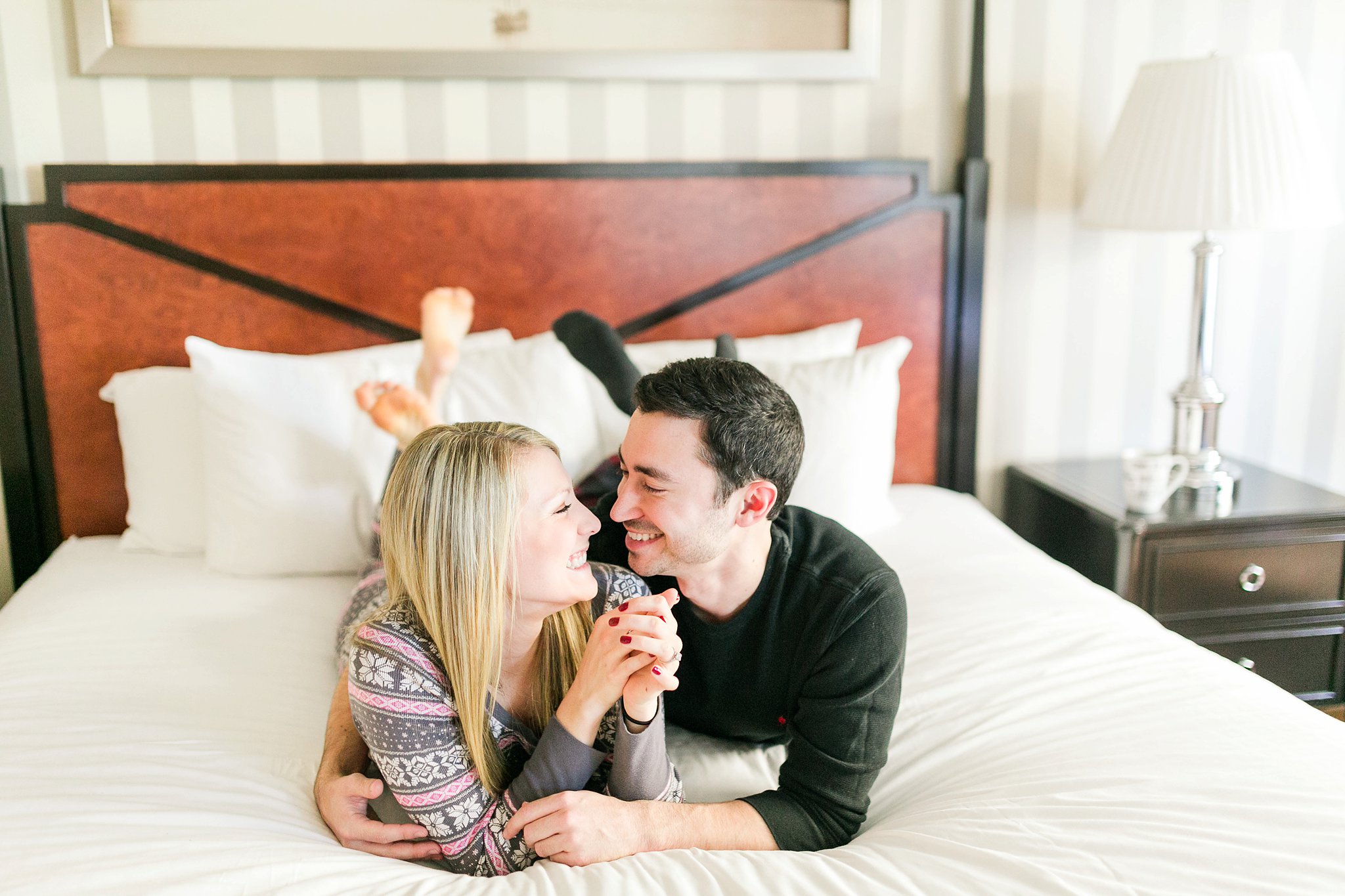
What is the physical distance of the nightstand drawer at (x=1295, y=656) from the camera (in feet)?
7.48

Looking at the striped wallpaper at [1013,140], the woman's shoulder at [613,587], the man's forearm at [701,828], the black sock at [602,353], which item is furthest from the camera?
the striped wallpaper at [1013,140]

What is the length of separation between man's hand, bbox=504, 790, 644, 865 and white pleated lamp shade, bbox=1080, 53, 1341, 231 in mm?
1762

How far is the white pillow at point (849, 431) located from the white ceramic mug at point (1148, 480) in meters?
0.50

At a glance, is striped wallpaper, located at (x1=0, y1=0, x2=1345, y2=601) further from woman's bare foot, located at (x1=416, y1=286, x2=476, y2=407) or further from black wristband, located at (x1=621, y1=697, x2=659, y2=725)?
black wristband, located at (x1=621, y1=697, x2=659, y2=725)

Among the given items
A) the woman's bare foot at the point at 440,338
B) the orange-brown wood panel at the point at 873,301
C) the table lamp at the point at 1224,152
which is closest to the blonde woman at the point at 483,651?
the woman's bare foot at the point at 440,338

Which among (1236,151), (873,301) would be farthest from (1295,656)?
(873,301)

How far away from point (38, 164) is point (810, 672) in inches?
79.2

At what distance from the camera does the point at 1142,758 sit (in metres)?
1.27

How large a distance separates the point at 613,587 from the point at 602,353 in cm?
66

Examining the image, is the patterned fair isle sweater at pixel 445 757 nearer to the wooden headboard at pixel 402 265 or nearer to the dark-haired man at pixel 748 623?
the dark-haired man at pixel 748 623

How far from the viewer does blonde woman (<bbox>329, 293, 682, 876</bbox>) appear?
1170mm

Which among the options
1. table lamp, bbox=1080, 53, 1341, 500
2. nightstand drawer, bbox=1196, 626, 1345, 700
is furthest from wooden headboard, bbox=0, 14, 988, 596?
nightstand drawer, bbox=1196, 626, 1345, 700

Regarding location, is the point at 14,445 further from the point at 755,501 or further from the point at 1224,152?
the point at 1224,152

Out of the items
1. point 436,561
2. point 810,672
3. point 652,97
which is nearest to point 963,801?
point 810,672
